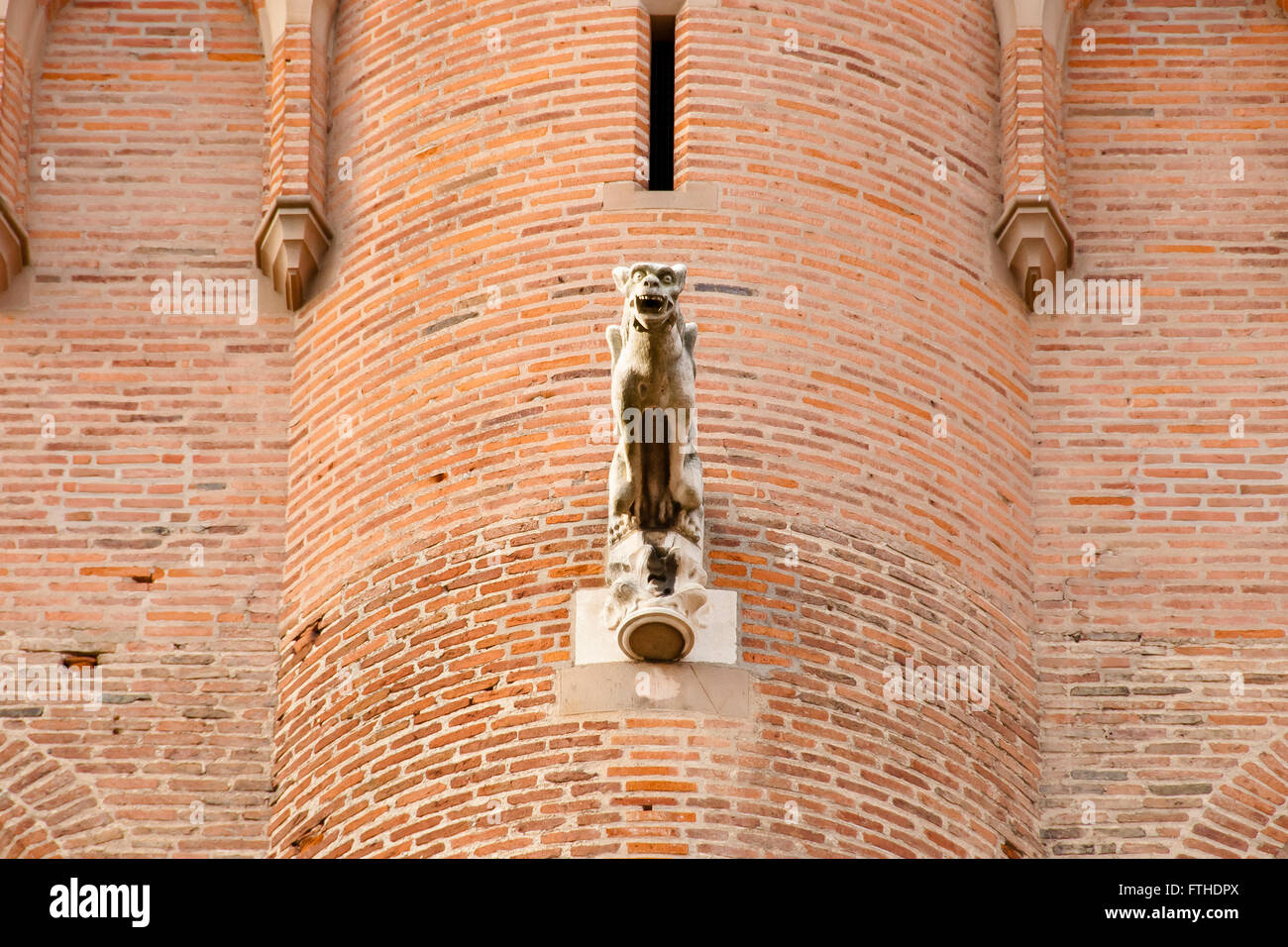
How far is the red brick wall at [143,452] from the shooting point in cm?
2219

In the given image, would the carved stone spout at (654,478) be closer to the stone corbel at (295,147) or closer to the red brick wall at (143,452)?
the red brick wall at (143,452)

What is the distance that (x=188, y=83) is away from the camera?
81.0 ft

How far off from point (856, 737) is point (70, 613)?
4.61 meters

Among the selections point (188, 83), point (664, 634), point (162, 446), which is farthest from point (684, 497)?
point (188, 83)

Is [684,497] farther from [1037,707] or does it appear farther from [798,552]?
[1037,707]

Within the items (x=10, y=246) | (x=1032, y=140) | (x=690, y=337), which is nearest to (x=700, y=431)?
(x=690, y=337)

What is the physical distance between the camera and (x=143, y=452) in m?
23.3

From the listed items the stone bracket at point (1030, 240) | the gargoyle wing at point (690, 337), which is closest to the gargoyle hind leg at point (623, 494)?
the gargoyle wing at point (690, 337)

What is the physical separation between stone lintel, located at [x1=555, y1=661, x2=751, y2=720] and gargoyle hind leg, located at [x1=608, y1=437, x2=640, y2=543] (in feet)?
2.39

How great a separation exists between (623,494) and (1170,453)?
380cm

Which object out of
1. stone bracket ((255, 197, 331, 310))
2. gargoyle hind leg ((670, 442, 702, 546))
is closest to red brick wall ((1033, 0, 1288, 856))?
gargoyle hind leg ((670, 442, 702, 546))

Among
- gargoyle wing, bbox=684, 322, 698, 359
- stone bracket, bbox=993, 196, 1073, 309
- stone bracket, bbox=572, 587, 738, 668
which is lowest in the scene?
stone bracket, bbox=572, 587, 738, 668

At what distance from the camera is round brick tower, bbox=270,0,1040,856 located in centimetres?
2098

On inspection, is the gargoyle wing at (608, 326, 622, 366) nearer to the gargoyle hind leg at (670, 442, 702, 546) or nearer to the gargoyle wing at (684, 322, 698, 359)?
the gargoyle wing at (684, 322, 698, 359)
